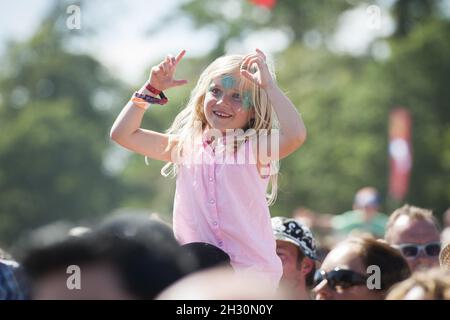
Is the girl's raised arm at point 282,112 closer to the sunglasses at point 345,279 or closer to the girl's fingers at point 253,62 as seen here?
the girl's fingers at point 253,62

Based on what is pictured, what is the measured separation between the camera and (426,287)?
2.46 m

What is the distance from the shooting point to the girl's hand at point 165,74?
4.23m

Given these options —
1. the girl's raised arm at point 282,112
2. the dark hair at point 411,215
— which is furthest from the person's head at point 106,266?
the dark hair at point 411,215

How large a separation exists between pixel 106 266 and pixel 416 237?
3.56m

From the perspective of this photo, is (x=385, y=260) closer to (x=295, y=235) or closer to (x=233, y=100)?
Answer: (x=295, y=235)

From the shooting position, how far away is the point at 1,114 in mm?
39312

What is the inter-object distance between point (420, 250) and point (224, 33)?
31981 mm

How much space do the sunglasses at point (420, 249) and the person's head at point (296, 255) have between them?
87 centimetres

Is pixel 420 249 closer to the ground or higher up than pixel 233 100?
closer to the ground

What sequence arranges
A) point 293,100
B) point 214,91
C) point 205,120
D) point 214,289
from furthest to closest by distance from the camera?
point 293,100
point 205,120
point 214,91
point 214,289

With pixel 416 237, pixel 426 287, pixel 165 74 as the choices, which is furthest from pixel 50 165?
pixel 426 287

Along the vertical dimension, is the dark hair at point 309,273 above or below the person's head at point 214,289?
above
